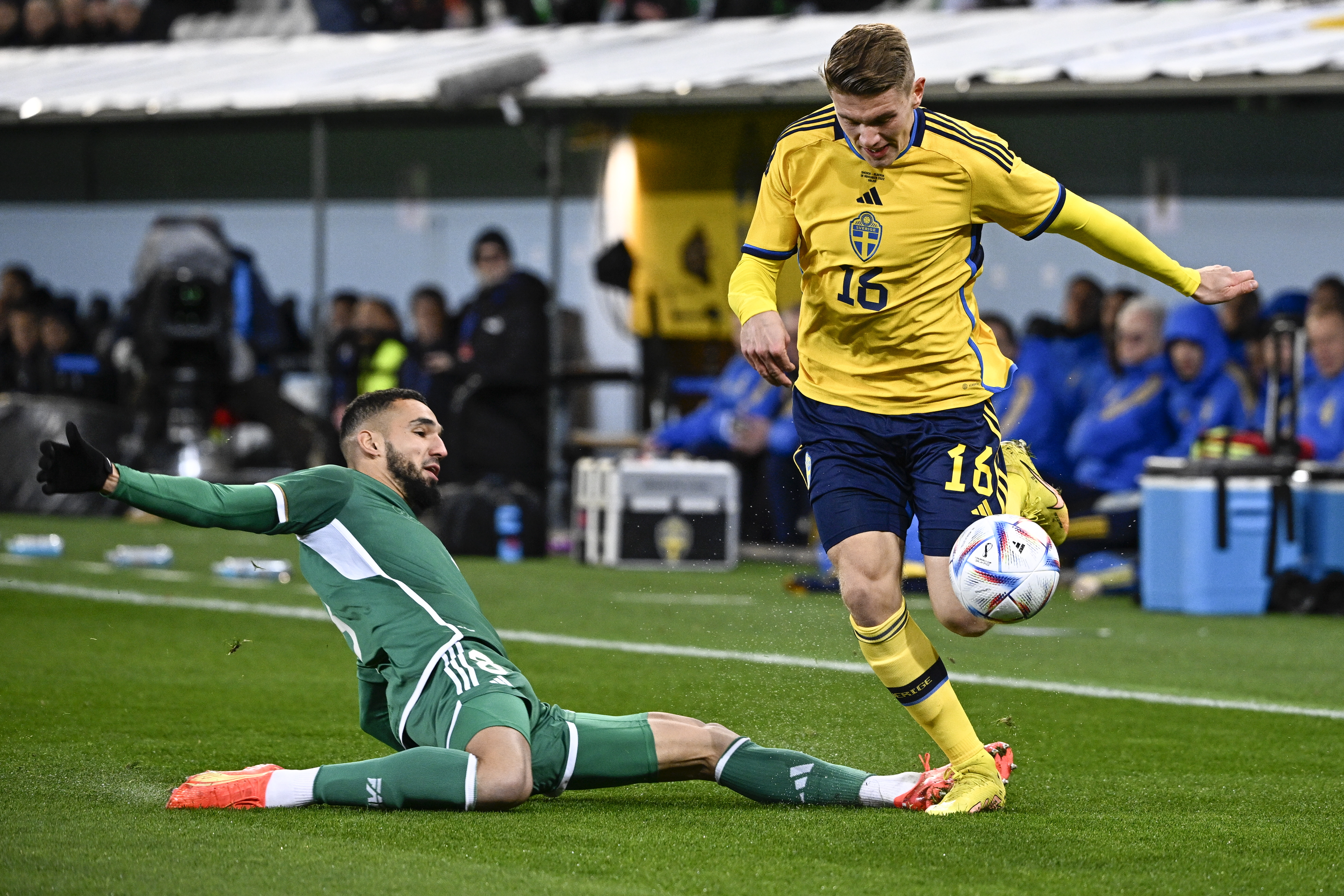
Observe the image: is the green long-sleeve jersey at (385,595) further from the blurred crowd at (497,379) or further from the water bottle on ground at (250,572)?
the blurred crowd at (497,379)

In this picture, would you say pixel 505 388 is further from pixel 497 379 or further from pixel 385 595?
pixel 385 595

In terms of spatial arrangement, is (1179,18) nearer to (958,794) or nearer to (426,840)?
(958,794)

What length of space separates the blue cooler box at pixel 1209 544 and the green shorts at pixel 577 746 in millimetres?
6330

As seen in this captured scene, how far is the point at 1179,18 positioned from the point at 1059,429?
2.95 metres

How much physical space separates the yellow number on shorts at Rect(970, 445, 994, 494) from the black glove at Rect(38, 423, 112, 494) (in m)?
2.28

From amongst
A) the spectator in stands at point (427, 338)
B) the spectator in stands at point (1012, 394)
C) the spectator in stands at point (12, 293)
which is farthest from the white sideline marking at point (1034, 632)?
the spectator in stands at point (12, 293)

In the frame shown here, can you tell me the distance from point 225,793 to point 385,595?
633 mm

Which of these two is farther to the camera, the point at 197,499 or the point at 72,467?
the point at 197,499

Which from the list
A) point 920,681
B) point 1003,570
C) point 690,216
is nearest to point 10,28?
point 690,216

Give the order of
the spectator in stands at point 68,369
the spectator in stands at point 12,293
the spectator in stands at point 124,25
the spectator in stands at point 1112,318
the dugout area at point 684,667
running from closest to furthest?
the dugout area at point 684,667
the spectator in stands at point 1112,318
the spectator in stands at point 68,369
the spectator in stands at point 12,293
the spectator in stands at point 124,25

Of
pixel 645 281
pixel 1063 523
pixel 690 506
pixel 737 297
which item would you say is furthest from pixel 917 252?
pixel 645 281

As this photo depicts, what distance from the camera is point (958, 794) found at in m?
4.90

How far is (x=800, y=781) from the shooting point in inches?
193

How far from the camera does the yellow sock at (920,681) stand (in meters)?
4.99
